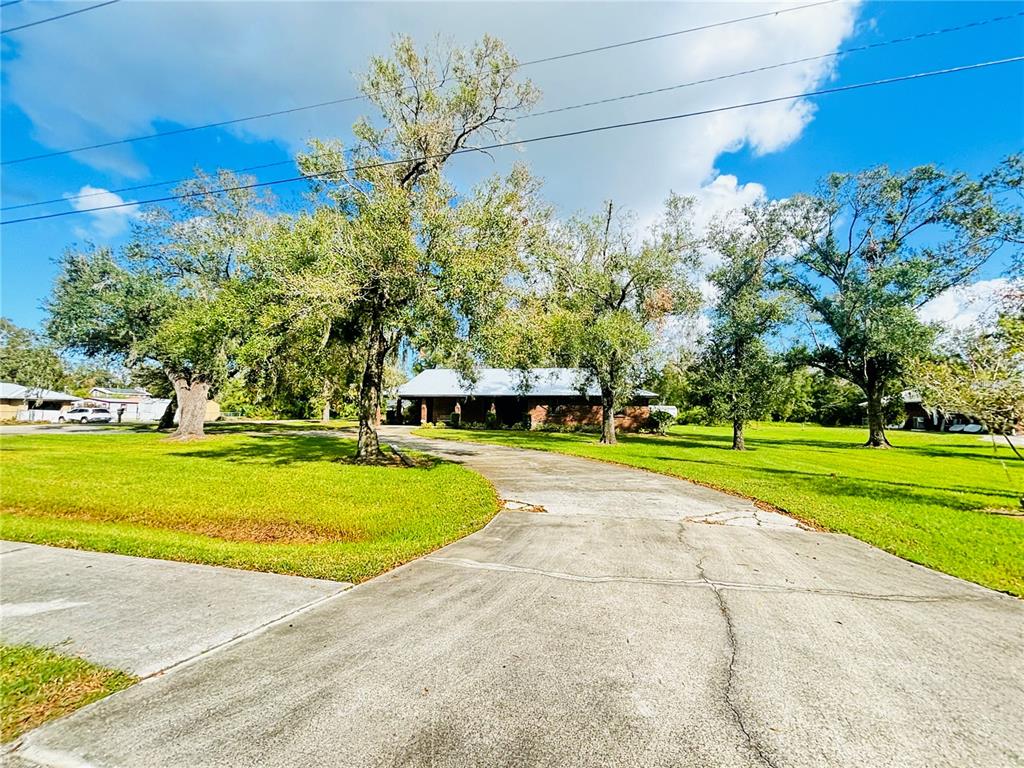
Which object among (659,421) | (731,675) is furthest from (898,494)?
(659,421)

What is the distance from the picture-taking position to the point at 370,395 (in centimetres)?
1494

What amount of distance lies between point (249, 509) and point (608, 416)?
745 inches

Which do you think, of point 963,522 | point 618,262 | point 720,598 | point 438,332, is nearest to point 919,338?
point 618,262

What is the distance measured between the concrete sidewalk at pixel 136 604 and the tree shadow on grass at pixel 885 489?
11768mm

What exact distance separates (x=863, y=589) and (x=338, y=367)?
54.3 ft

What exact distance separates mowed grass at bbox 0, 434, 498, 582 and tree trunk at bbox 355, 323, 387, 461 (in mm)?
1244

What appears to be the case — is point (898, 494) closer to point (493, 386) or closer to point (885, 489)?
point (885, 489)

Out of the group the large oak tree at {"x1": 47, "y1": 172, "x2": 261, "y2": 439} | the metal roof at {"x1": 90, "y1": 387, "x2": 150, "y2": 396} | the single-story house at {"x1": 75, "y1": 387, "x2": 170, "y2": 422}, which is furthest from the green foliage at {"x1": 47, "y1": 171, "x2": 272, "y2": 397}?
the metal roof at {"x1": 90, "y1": 387, "x2": 150, "y2": 396}

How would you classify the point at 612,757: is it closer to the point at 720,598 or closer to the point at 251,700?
the point at 251,700

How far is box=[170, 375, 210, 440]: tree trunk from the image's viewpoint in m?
23.7

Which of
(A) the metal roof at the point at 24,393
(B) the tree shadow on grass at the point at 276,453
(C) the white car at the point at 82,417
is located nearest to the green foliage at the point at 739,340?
(B) the tree shadow on grass at the point at 276,453

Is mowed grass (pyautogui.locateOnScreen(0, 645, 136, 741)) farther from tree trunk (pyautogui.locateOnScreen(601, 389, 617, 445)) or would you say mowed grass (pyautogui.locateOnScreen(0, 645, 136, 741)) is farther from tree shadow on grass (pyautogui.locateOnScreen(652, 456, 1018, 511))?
tree trunk (pyautogui.locateOnScreen(601, 389, 617, 445))

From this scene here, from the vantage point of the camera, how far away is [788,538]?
7.00 m

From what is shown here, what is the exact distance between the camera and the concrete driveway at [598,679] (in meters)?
2.35
